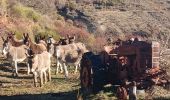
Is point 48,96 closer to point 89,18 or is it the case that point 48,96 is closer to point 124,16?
point 89,18

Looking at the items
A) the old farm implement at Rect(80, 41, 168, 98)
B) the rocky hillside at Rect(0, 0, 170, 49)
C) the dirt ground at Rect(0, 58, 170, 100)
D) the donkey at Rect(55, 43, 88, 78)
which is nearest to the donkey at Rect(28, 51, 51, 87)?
the dirt ground at Rect(0, 58, 170, 100)

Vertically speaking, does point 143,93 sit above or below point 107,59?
below

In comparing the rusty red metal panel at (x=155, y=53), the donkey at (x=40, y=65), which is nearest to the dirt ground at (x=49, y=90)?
the donkey at (x=40, y=65)

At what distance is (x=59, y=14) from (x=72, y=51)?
33927 mm

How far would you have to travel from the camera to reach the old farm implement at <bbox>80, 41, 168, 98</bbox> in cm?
1383

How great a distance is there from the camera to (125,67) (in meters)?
14.8

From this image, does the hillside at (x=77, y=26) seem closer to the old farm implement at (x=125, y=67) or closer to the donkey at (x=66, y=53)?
the donkey at (x=66, y=53)

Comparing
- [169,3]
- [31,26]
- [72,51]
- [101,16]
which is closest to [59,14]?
[101,16]

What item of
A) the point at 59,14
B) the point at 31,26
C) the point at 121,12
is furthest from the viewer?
the point at 121,12

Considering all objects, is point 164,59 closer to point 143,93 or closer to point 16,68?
point 143,93

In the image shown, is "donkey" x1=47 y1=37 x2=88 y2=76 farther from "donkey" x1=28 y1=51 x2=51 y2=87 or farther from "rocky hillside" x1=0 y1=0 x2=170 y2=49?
"rocky hillside" x1=0 y1=0 x2=170 y2=49

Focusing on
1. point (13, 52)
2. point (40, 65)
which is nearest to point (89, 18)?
point (13, 52)

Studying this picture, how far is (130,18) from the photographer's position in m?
60.5

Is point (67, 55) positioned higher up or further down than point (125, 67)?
further down
